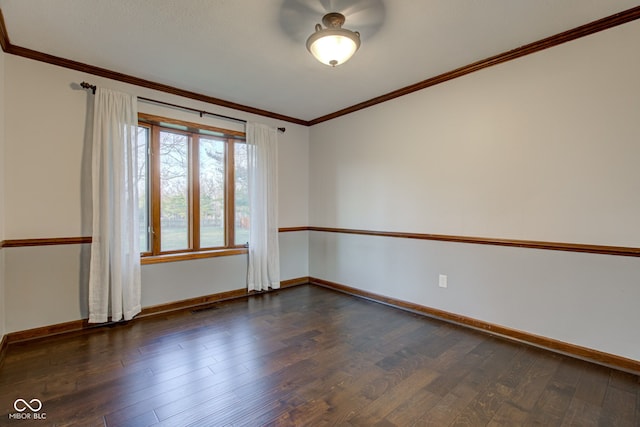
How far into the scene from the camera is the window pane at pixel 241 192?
415cm

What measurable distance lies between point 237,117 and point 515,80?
3.14 m

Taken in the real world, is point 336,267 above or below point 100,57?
below

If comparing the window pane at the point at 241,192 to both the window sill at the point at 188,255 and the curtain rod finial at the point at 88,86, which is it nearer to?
the window sill at the point at 188,255

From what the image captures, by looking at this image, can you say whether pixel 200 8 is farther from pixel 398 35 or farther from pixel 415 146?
pixel 415 146

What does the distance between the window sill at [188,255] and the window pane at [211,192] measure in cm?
14

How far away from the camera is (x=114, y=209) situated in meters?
3.03

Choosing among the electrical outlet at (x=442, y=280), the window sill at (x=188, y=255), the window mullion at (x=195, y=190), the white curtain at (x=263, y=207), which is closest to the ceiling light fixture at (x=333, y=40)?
the white curtain at (x=263, y=207)

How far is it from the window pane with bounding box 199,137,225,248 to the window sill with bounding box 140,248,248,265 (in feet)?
0.46

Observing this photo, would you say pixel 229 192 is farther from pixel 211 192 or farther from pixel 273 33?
pixel 273 33

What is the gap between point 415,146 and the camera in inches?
138

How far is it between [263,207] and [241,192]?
14.1 inches

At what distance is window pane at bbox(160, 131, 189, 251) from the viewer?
357 centimetres

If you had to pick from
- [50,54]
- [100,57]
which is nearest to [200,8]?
[100,57]

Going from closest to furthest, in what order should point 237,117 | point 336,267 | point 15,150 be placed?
point 15,150 → point 237,117 → point 336,267
